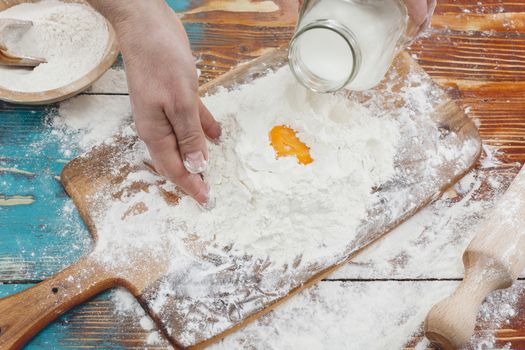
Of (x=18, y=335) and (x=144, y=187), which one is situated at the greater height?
(x=144, y=187)

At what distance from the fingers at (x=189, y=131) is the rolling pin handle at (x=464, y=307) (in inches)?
20.1

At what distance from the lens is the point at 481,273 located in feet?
3.21

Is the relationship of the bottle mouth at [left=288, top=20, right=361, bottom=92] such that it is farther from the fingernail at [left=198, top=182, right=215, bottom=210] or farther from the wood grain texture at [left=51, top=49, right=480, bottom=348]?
the fingernail at [left=198, top=182, right=215, bottom=210]

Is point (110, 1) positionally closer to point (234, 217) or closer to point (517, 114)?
point (234, 217)

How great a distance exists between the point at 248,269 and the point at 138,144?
0.36 m

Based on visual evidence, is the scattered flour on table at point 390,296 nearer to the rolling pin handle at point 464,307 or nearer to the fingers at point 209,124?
the rolling pin handle at point 464,307

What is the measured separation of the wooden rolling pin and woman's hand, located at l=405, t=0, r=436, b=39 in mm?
391

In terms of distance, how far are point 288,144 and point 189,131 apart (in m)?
0.24

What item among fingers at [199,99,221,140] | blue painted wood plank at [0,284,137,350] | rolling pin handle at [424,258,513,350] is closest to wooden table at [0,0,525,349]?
blue painted wood plank at [0,284,137,350]

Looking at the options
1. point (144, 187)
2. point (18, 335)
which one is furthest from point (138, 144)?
point (18, 335)

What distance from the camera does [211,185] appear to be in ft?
3.43

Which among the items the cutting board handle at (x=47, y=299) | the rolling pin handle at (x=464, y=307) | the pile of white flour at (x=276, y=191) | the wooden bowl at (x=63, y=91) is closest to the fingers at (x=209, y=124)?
the pile of white flour at (x=276, y=191)

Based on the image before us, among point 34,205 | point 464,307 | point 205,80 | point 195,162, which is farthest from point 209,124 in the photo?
point 464,307

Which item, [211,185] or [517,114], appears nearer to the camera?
[211,185]
